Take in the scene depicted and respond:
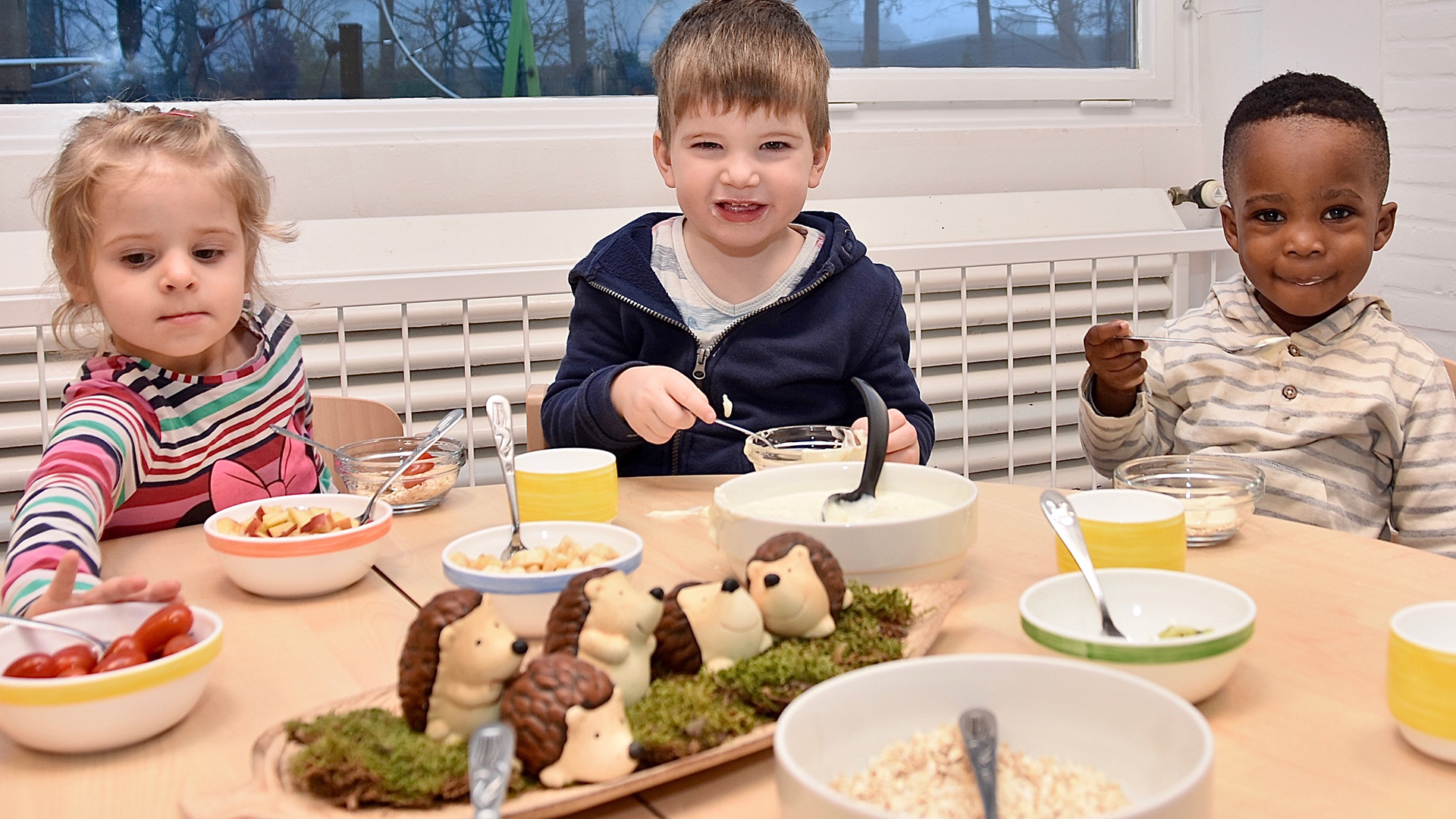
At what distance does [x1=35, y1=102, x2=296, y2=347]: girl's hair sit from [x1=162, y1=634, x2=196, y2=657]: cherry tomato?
0.66m

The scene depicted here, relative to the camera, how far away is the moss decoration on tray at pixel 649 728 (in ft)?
1.83

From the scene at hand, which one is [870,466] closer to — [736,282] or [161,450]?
[736,282]

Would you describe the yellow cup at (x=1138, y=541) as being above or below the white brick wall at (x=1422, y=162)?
below

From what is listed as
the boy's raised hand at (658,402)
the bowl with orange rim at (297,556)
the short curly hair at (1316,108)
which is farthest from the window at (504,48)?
the bowl with orange rim at (297,556)

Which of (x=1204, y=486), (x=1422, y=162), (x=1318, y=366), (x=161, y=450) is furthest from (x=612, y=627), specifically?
(x=1422, y=162)

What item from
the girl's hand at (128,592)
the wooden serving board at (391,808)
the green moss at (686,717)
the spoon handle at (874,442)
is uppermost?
the spoon handle at (874,442)

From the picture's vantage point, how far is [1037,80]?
2811mm

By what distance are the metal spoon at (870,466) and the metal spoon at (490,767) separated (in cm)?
49

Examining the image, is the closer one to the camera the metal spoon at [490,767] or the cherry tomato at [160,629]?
the metal spoon at [490,767]

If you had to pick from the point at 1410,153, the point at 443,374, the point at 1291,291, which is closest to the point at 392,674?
the point at 1291,291

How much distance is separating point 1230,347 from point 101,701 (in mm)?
1325

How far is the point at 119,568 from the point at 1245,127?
1360 millimetres

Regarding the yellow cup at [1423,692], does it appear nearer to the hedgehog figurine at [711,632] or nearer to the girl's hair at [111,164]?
the hedgehog figurine at [711,632]

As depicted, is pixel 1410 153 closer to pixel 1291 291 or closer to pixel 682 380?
pixel 1291 291
